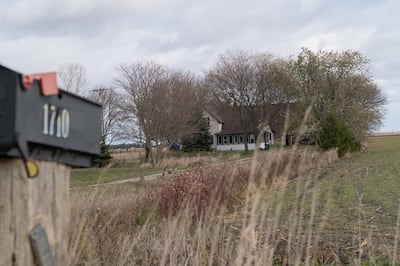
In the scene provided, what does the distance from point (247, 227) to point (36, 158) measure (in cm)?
169

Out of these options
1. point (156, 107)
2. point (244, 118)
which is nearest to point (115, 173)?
point (156, 107)

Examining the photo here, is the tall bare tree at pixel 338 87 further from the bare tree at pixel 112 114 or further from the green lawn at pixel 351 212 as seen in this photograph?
the green lawn at pixel 351 212

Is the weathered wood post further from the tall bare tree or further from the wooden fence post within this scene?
the tall bare tree

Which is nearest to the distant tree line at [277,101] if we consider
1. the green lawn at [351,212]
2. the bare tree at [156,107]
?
the bare tree at [156,107]

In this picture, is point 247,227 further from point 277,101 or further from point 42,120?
point 277,101

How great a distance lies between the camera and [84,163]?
1.66 meters

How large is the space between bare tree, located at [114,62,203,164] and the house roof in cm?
658

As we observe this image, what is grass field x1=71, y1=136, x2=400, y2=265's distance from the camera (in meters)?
3.29

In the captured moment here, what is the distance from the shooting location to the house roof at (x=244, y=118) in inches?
1628

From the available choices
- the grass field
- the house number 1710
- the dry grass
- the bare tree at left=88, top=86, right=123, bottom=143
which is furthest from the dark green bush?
the house number 1710

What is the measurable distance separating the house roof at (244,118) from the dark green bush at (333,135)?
3080 millimetres

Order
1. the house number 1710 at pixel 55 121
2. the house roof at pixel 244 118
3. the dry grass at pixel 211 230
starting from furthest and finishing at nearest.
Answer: the house roof at pixel 244 118 < the dry grass at pixel 211 230 < the house number 1710 at pixel 55 121

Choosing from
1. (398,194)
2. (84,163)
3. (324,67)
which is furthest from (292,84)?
(84,163)

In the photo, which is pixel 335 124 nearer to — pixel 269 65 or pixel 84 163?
pixel 269 65
